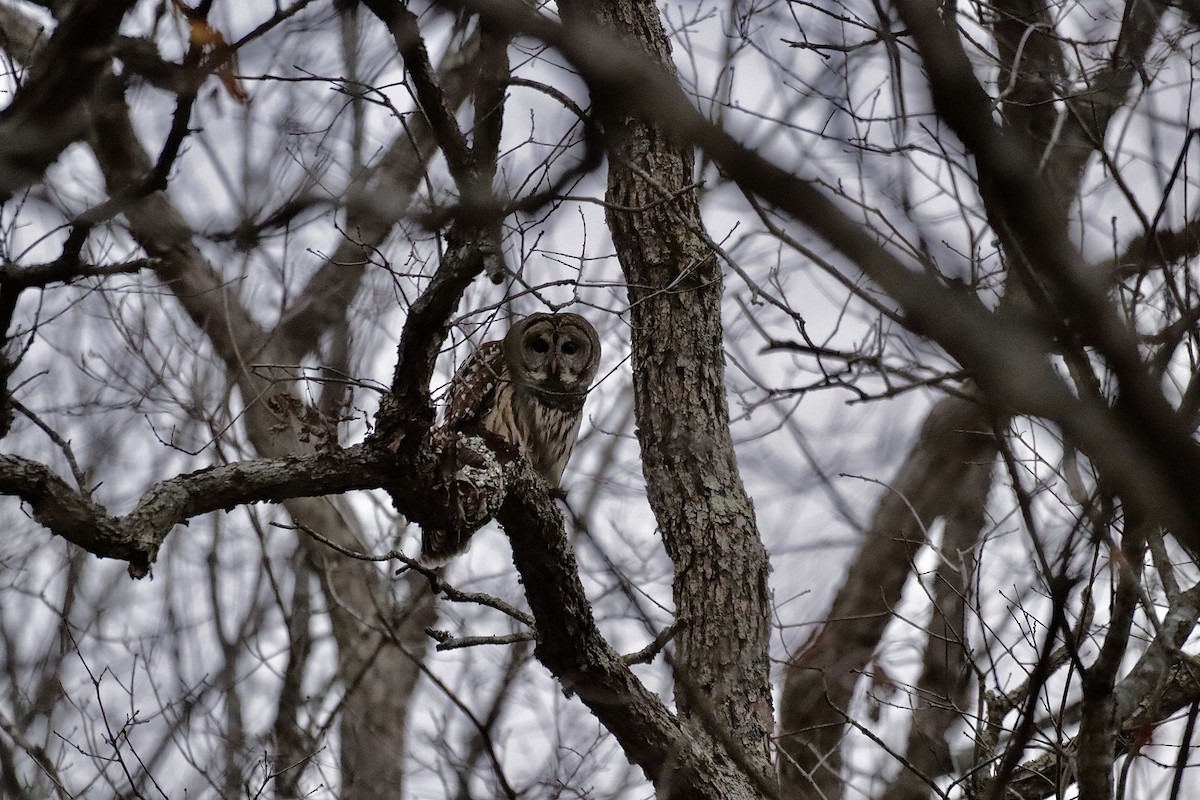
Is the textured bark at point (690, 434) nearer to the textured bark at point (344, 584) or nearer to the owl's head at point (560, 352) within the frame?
the owl's head at point (560, 352)

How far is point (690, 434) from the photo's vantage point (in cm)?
477

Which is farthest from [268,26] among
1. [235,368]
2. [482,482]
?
[235,368]

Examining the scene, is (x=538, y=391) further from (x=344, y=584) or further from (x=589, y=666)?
(x=344, y=584)

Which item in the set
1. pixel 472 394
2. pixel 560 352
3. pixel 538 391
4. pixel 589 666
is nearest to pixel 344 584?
pixel 560 352

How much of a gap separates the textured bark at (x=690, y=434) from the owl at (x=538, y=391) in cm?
39

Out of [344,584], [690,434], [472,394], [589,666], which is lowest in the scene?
[589,666]

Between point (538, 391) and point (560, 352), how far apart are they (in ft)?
1.80

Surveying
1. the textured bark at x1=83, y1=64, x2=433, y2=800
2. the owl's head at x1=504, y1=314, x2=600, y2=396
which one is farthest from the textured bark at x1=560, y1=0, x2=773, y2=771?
the textured bark at x1=83, y1=64, x2=433, y2=800

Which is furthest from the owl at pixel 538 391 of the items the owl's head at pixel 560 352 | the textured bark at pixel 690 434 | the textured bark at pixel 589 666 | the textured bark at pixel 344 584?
the textured bark at pixel 344 584

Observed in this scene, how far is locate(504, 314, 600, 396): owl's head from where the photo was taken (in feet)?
19.6

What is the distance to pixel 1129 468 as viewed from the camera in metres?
0.86

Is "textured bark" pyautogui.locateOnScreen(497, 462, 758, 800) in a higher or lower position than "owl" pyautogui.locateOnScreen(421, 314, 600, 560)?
lower

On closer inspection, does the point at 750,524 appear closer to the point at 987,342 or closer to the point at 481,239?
the point at 481,239

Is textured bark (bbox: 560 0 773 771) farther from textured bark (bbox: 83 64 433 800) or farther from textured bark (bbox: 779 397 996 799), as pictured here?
textured bark (bbox: 83 64 433 800)
